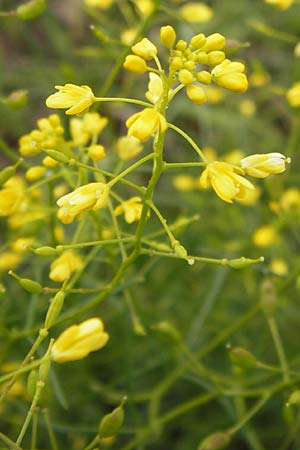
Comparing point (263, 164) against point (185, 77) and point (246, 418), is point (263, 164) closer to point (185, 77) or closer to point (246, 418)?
point (185, 77)

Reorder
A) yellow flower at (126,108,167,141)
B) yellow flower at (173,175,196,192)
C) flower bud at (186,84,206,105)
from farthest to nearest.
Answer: yellow flower at (173,175,196,192) < flower bud at (186,84,206,105) < yellow flower at (126,108,167,141)

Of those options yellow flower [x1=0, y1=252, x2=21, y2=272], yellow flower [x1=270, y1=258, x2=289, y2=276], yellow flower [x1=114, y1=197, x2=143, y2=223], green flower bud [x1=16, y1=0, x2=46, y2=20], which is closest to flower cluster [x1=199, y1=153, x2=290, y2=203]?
yellow flower [x1=114, y1=197, x2=143, y2=223]

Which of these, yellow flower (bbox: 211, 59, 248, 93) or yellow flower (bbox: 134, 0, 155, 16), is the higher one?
yellow flower (bbox: 211, 59, 248, 93)

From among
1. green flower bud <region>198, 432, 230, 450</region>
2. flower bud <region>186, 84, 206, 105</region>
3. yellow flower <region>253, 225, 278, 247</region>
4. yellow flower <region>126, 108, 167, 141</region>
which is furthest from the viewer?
yellow flower <region>253, 225, 278, 247</region>

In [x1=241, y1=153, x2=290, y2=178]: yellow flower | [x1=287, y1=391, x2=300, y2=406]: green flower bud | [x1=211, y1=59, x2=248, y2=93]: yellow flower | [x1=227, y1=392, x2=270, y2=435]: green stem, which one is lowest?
[x1=227, y1=392, x2=270, y2=435]: green stem

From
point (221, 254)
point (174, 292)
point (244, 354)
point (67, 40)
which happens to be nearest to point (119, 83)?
point (67, 40)

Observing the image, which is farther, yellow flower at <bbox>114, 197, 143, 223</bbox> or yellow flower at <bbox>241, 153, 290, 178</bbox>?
yellow flower at <bbox>114, 197, 143, 223</bbox>

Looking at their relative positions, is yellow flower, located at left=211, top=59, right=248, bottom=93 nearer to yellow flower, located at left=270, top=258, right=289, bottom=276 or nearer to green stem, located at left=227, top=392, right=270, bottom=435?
green stem, located at left=227, top=392, right=270, bottom=435
